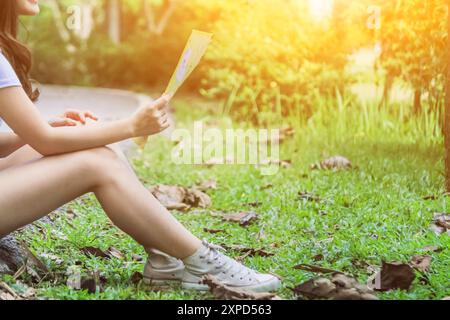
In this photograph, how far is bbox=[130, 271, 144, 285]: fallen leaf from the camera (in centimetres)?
302

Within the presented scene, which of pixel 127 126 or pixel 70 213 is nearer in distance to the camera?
pixel 127 126

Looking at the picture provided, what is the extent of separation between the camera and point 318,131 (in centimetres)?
663

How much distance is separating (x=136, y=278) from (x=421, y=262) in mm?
1063

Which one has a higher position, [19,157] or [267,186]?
[19,157]

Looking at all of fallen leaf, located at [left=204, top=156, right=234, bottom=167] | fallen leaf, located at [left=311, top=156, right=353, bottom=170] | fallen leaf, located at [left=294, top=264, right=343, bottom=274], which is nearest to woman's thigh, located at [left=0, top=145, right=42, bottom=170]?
fallen leaf, located at [left=294, top=264, right=343, bottom=274]

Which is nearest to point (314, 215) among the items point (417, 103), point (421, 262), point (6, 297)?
point (421, 262)

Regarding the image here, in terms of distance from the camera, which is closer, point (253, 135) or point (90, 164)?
point (90, 164)

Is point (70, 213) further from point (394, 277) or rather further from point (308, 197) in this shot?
point (394, 277)

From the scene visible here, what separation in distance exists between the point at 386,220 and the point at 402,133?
7.20 feet

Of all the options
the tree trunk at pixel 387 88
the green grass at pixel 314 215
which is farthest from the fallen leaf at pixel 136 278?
the tree trunk at pixel 387 88

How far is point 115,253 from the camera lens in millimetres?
3449
